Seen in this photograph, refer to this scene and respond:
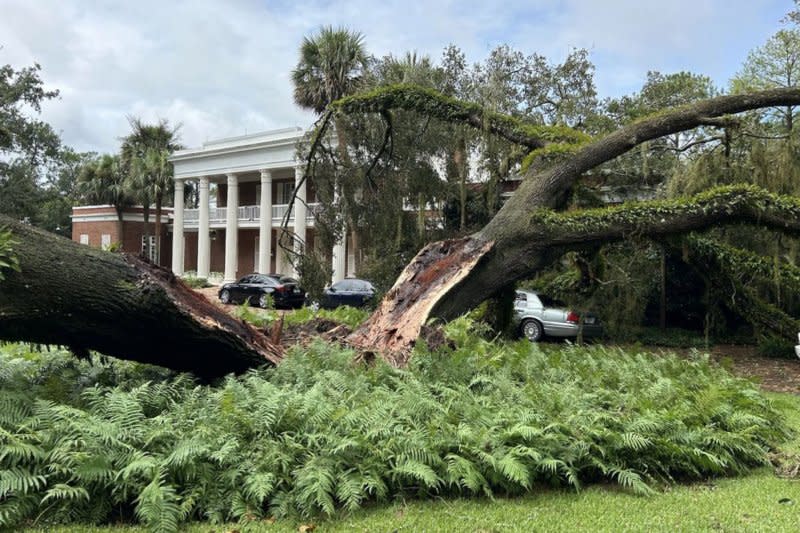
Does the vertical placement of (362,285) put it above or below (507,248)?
below

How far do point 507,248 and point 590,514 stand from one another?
528 centimetres

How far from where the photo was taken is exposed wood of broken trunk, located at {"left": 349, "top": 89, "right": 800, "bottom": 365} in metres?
7.59

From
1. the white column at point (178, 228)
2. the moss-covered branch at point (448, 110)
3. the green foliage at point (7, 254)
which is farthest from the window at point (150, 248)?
the green foliage at point (7, 254)

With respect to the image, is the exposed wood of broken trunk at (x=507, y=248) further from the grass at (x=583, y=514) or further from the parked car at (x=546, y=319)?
the parked car at (x=546, y=319)

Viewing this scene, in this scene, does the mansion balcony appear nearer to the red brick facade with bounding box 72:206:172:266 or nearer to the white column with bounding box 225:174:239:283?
the white column with bounding box 225:174:239:283

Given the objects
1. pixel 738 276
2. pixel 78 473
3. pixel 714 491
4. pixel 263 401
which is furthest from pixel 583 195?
pixel 78 473

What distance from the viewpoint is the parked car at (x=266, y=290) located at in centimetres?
2309

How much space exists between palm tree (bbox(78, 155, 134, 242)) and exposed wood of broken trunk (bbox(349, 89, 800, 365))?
29772 mm

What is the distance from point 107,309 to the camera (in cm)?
460

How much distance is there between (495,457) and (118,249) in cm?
380

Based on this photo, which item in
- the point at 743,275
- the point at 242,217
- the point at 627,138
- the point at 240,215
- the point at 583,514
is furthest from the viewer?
the point at 240,215

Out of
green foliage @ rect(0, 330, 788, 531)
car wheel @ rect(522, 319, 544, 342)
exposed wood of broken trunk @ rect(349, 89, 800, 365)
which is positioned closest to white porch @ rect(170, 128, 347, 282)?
car wheel @ rect(522, 319, 544, 342)

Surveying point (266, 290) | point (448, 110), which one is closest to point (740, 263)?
point (448, 110)

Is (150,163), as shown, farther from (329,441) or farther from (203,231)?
(329,441)
